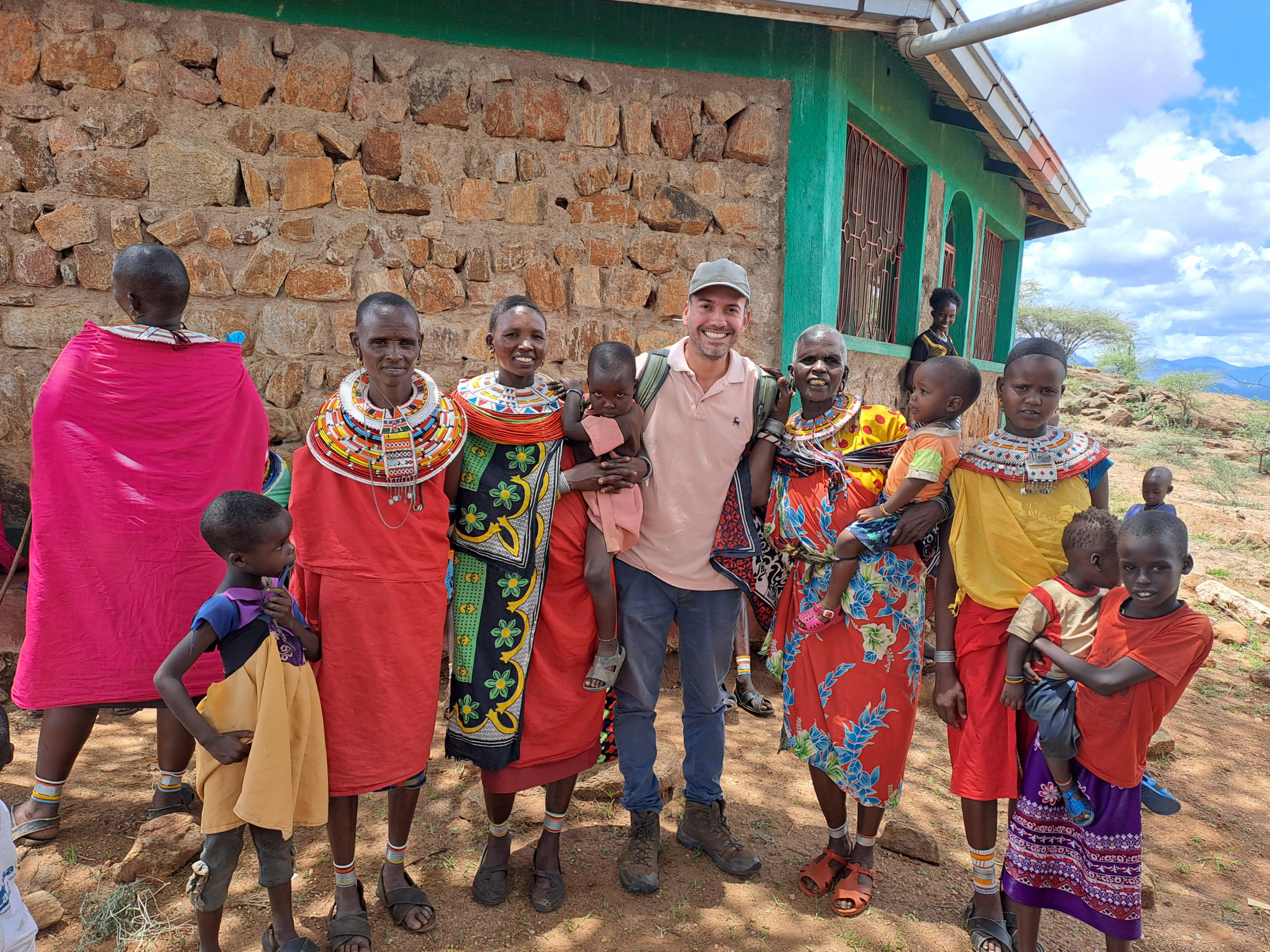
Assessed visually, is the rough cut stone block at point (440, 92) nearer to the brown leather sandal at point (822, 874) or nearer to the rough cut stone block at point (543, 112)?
the rough cut stone block at point (543, 112)

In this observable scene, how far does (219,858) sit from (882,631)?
6.50ft

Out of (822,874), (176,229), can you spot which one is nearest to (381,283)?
(176,229)

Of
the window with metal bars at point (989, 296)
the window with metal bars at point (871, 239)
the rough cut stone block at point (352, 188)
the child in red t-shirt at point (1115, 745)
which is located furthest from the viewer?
the window with metal bars at point (989, 296)

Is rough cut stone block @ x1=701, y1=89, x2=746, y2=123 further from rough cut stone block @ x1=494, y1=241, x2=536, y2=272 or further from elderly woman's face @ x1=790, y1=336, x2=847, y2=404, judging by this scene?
elderly woman's face @ x1=790, y1=336, x2=847, y2=404

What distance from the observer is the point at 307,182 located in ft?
12.5

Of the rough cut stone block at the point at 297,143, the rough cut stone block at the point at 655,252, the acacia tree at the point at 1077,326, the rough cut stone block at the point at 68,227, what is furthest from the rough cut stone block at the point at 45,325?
the acacia tree at the point at 1077,326

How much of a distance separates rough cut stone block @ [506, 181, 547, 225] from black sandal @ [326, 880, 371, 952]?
3.03 m

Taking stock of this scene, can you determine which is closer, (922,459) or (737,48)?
(922,459)

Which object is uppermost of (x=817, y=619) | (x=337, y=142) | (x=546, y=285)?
(x=337, y=142)

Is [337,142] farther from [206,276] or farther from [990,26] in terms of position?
[990,26]

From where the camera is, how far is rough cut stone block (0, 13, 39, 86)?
11.8 feet

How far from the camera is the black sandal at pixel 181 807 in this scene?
9.10ft

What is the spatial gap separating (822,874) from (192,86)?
14.1ft

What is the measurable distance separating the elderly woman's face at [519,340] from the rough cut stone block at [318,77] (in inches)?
85.2
